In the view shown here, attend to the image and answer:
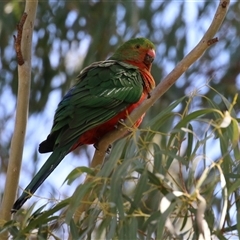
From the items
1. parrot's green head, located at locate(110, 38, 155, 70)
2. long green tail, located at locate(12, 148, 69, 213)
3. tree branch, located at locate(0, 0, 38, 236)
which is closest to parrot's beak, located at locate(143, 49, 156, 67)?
parrot's green head, located at locate(110, 38, 155, 70)

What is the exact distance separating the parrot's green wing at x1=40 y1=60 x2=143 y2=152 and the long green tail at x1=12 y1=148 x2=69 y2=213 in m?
0.05

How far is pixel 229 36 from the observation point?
541 centimetres

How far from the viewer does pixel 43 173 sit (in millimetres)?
2900

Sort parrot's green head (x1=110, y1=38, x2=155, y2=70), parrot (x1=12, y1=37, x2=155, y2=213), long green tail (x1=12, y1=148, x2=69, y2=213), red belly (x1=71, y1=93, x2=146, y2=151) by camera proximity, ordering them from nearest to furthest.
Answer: long green tail (x1=12, y1=148, x2=69, y2=213), parrot (x1=12, y1=37, x2=155, y2=213), red belly (x1=71, y1=93, x2=146, y2=151), parrot's green head (x1=110, y1=38, x2=155, y2=70)

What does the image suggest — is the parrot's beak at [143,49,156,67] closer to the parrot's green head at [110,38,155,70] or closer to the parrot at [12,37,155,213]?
the parrot's green head at [110,38,155,70]

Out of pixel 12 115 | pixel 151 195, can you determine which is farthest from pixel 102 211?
pixel 12 115

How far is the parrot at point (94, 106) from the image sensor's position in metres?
3.12

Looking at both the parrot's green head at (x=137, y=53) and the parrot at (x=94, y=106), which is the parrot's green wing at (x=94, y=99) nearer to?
the parrot at (x=94, y=106)

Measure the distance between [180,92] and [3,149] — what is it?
146 centimetres

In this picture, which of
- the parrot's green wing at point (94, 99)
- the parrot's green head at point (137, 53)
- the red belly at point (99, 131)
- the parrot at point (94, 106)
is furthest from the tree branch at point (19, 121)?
the parrot's green head at point (137, 53)

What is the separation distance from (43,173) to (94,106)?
482 mm

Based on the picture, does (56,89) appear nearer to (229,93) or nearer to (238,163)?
(229,93)

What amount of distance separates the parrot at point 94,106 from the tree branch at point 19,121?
0.21 meters

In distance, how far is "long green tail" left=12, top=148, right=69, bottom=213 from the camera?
2.63 meters
